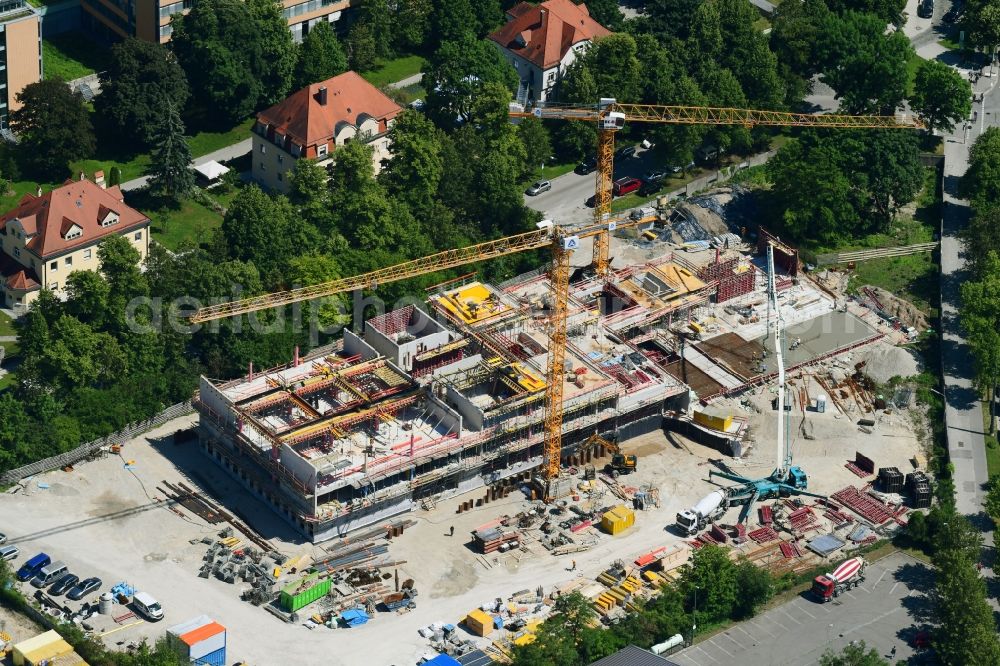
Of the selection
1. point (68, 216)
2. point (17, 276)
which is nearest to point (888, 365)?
point (68, 216)

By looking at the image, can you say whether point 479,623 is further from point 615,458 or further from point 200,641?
point 615,458

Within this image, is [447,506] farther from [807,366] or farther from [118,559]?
[807,366]

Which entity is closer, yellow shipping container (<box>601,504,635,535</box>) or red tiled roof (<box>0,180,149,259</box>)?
yellow shipping container (<box>601,504,635,535</box>)

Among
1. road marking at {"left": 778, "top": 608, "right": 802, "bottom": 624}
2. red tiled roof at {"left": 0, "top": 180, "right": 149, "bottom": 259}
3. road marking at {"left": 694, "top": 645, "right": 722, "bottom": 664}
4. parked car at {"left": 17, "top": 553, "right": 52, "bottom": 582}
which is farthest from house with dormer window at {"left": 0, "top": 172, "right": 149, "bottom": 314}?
road marking at {"left": 778, "top": 608, "right": 802, "bottom": 624}

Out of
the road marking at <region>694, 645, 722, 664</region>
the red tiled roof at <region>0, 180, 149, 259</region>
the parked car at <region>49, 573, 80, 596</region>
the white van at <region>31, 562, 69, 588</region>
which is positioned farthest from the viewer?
the red tiled roof at <region>0, 180, 149, 259</region>

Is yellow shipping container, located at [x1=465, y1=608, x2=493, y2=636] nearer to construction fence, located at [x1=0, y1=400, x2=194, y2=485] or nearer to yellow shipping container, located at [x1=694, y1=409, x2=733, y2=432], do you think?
yellow shipping container, located at [x1=694, y1=409, x2=733, y2=432]

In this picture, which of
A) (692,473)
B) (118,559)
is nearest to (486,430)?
(692,473)
